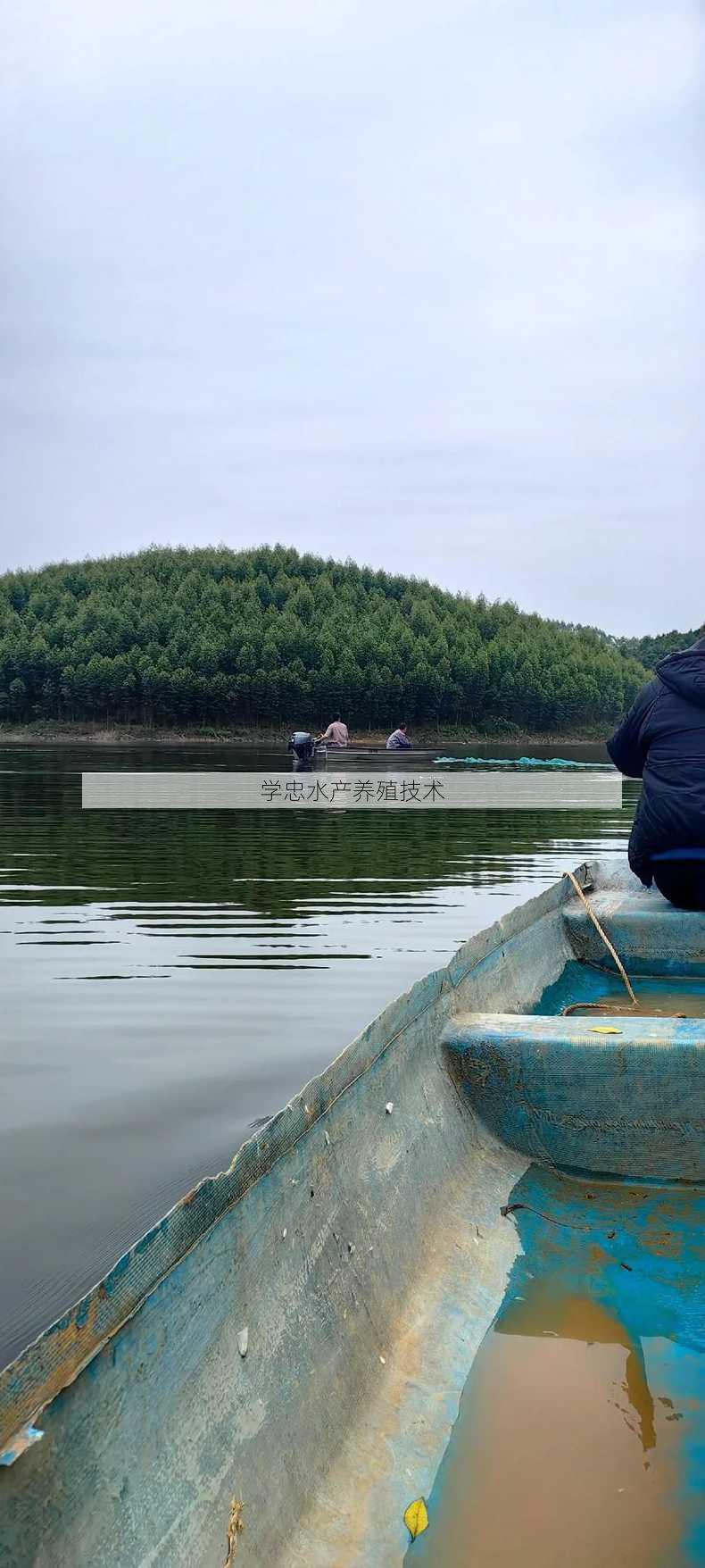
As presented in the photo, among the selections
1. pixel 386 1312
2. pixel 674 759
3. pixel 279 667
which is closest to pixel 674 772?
pixel 674 759

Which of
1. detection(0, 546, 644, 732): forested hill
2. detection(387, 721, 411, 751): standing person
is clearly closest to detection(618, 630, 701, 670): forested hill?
detection(0, 546, 644, 732): forested hill

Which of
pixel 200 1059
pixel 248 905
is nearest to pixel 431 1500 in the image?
pixel 200 1059

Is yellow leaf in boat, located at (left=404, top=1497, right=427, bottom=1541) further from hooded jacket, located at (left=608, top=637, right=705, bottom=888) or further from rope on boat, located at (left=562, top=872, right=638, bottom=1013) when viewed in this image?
hooded jacket, located at (left=608, top=637, right=705, bottom=888)

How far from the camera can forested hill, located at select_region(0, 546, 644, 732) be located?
337 ft

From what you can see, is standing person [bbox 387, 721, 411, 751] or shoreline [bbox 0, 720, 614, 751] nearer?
standing person [bbox 387, 721, 411, 751]

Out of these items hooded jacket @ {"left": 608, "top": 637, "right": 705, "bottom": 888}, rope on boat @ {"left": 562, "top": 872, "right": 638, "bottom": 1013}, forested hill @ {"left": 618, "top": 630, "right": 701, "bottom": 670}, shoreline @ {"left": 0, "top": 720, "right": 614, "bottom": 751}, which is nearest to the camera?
rope on boat @ {"left": 562, "top": 872, "right": 638, "bottom": 1013}

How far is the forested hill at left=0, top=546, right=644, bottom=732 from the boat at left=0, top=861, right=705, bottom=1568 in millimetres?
100687

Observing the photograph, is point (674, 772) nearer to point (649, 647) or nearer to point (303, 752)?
point (303, 752)

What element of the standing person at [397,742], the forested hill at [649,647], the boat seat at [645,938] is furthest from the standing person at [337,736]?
the forested hill at [649,647]

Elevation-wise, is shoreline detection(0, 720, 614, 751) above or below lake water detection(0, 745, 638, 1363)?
below

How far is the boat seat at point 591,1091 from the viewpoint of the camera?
3.01m

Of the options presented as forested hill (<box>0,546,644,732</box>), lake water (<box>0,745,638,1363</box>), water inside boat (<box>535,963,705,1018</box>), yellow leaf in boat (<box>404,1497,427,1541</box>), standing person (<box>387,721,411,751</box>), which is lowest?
lake water (<box>0,745,638,1363</box>)

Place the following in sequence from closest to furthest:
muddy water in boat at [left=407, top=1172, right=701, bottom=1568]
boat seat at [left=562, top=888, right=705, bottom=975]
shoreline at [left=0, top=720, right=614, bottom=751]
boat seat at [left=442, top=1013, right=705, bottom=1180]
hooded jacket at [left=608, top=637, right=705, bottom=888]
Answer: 1. muddy water in boat at [left=407, top=1172, right=701, bottom=1568]
2. boat seat at [left=442, top=1013, right=705, bottom=1180]
3. hooded jacket at [left=608, top=637, right=705, bottom=888]
4. boat seat at [left=562, top=888, right=705, bottom=975]
5. shoreline at [left=0, top=720, right=614, bottom=751]

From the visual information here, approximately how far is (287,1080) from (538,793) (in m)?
19.6
